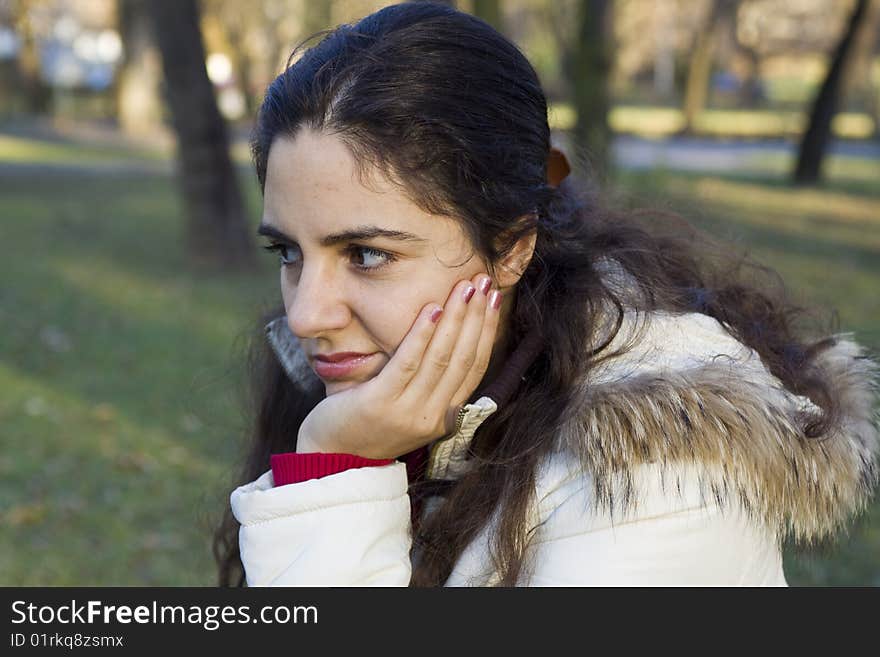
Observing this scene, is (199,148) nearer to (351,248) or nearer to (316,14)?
(351,248)

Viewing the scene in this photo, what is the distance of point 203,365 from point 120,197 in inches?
370

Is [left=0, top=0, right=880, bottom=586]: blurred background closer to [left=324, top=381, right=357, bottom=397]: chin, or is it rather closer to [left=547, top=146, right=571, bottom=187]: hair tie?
[left=547, top=146, right=571, bottom=187]: hair tie

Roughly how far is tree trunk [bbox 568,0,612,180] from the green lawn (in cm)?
90

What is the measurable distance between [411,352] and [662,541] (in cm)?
54

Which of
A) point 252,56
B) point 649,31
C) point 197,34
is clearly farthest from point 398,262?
point 649,31

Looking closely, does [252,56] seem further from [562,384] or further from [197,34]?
[562,384]

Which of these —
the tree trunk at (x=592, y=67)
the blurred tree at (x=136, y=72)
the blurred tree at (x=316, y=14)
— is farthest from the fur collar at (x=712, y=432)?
the blurred tree at (x=316, y=14)

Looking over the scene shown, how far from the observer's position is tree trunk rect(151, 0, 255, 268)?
1016cm

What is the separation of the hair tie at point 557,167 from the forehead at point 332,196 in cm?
41

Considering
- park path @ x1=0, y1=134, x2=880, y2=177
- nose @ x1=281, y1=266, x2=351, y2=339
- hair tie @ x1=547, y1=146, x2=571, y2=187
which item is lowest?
park path @ x1=0, y1=134, x2=880, y2=177

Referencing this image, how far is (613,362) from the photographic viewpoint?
204 centimetres

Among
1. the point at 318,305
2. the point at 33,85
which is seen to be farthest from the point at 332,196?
the point at 33,85

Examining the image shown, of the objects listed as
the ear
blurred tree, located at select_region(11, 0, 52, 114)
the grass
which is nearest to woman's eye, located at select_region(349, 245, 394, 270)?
the ear

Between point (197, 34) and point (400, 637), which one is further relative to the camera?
point (197, 34)
